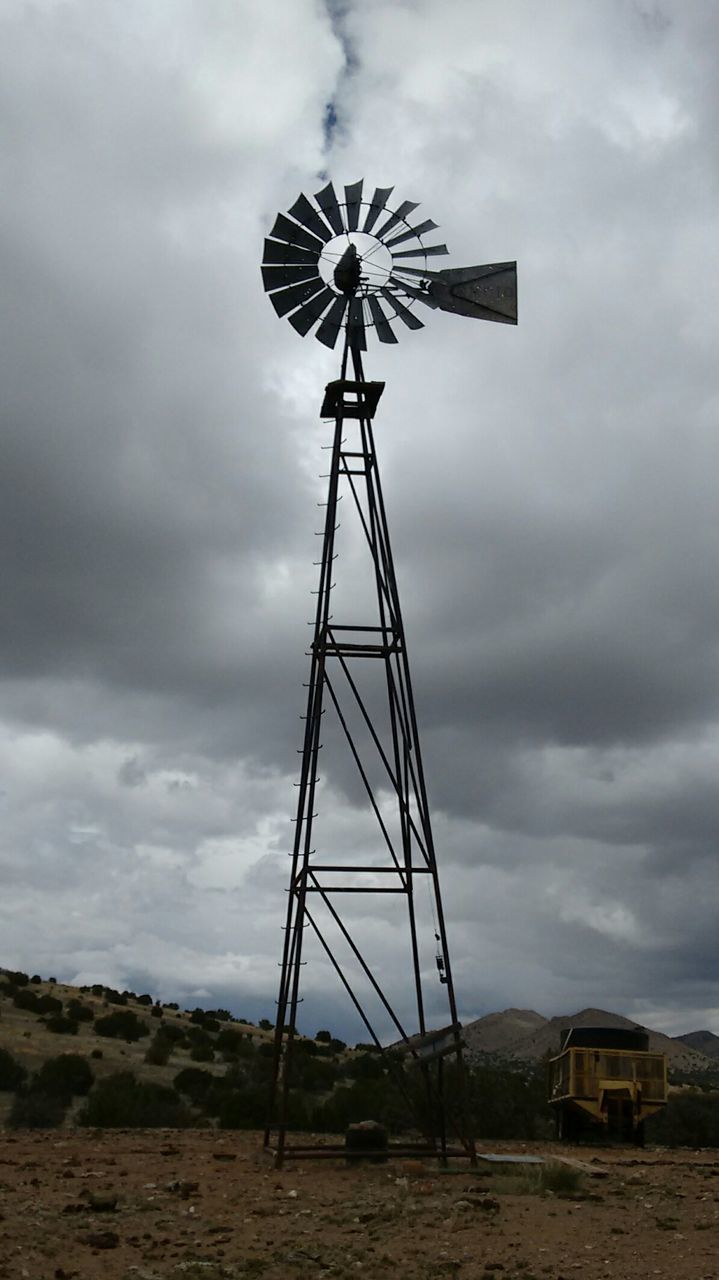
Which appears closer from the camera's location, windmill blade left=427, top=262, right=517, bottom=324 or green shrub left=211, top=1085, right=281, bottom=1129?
windmill blade left=427, top=262, right=517, bottom=324

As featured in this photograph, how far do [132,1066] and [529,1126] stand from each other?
10.7 metres

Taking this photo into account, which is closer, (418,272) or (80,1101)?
(418,272)

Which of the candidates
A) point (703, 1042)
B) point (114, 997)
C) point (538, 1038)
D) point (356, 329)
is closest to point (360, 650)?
point (356, 329)

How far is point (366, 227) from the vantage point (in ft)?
67.6

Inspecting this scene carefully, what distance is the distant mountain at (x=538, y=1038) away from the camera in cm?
9612

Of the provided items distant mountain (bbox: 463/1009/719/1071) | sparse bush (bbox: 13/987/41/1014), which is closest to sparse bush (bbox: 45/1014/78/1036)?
sparse bush (bbox: 13/987/41/1014)

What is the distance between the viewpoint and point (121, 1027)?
1489 inches

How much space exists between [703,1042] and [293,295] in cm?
12168

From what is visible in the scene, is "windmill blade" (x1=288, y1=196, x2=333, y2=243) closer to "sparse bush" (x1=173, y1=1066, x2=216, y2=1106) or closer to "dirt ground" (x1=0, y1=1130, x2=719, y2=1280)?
"dirt ground" (x1=0, y1=1130, x2=719, y2=1280)

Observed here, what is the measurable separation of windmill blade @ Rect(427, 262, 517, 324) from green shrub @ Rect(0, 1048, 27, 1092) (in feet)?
60.1

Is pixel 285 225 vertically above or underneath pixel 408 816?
above

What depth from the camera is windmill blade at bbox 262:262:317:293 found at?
21016 millimetres

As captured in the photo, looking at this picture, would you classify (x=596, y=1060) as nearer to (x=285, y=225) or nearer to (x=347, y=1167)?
(x=347, y=1167)

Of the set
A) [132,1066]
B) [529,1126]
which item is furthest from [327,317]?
[132,1066]
